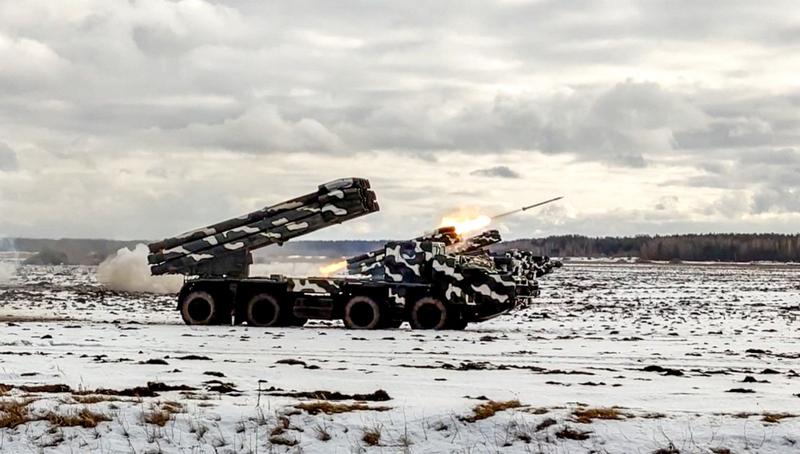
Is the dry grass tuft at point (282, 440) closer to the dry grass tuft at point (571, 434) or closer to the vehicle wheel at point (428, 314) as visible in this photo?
the dry grass tuft at point (571, 434)

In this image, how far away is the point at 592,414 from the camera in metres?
14.6

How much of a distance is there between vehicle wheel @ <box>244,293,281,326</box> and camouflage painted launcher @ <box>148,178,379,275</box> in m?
1.44

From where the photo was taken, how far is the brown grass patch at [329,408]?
1501 centimetres

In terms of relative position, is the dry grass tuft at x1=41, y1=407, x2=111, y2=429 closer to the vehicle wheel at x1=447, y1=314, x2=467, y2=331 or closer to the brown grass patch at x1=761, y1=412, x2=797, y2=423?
the brown grass patch at x1=761, y1=412, x2=797, y2=423

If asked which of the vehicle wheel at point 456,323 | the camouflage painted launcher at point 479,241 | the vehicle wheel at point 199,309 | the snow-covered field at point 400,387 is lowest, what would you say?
the snow-covered field at point 400,387

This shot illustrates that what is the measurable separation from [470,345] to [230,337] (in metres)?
6.75

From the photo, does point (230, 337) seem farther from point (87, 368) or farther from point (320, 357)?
point (87, 368)

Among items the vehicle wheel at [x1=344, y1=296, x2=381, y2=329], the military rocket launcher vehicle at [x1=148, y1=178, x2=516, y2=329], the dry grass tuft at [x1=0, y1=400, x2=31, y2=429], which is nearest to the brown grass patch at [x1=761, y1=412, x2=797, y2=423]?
the dry grass tuft at [x1=0, y1=400, x2=31, y2=429]

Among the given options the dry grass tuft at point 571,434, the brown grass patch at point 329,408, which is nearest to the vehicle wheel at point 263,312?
the brown grass patch at point 329,408

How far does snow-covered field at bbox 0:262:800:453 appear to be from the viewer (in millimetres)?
13867

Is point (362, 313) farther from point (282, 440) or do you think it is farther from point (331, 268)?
point (282, 440)

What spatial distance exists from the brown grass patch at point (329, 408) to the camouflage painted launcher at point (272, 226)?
19980 millimetres

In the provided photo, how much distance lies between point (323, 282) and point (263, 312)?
2.32 metres

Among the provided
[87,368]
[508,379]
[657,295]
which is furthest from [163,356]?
[657,295]
